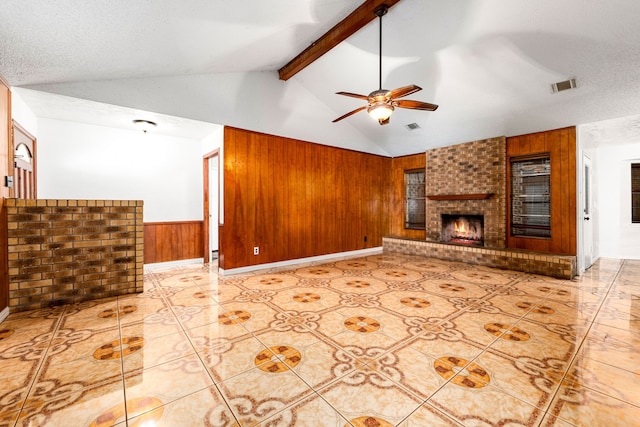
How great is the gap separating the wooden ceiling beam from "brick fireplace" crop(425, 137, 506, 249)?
11.1 feet

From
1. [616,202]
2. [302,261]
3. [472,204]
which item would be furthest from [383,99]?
[616,202]

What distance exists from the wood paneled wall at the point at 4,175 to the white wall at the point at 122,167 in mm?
1404

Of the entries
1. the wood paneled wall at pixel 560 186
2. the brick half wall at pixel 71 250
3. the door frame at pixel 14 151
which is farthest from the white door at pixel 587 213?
the door frame at pixel 14 151

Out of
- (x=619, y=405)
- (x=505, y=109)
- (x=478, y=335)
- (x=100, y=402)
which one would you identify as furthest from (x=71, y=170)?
(x=505, y=109)

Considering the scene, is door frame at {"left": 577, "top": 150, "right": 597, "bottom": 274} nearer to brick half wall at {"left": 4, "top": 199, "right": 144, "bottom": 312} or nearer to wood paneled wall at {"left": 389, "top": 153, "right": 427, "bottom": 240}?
wood paneled wall at {"left": 389, "top": 153, "right": 427, "bottom": 240}

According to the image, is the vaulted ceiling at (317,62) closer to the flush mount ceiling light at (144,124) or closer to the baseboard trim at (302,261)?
the flush mount ceiling light at (144,124)

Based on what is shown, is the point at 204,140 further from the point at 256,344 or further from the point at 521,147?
the point at 521,147

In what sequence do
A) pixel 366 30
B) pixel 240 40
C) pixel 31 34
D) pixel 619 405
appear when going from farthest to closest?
pixel 366 30 < pixel 240 40 < pixel 31 34 < pixel 619 405

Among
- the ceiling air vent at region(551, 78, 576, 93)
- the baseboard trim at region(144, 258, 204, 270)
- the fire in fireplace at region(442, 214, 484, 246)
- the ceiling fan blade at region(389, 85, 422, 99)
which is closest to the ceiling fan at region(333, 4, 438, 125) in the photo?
the ceiling fan blade at region(389, 85, 422, 99)

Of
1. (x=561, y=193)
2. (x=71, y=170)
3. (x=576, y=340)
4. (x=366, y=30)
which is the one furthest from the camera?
(x=561, y=193)

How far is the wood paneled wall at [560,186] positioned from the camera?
14.1 ft

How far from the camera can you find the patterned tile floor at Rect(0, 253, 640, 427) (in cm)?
142

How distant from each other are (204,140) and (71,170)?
1.98 m

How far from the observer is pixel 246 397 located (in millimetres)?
1527
